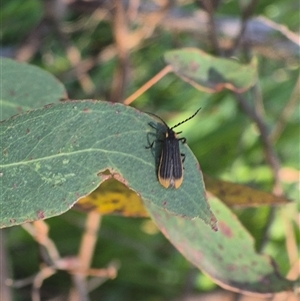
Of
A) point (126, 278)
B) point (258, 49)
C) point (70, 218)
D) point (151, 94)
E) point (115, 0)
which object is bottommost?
point (126, 278)

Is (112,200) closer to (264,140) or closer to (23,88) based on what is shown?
(23,88)

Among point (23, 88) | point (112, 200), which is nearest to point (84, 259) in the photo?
point (112, 200)

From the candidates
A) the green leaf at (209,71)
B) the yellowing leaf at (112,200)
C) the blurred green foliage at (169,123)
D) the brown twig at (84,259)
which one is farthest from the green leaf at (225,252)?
the blurred green foliage at (169,123)

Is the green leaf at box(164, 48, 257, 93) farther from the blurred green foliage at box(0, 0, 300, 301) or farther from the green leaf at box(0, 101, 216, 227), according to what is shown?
the blurred green foliage at box(0, 0, 300, 301)

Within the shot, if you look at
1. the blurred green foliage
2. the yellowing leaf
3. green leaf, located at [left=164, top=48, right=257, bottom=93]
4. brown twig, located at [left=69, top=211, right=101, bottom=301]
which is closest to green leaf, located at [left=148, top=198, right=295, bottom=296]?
the yellowing leaf

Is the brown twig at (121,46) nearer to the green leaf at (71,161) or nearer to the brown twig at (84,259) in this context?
the brown twig at (84,259)

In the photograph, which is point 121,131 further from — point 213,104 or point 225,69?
point 213,104

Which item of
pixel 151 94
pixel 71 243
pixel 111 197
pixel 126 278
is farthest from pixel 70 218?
pixel 111 197

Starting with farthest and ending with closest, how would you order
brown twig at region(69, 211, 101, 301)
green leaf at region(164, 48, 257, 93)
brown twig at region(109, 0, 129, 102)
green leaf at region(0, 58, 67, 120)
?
brown twig at region(109, 0, 129, 102), brown twig at region(69, 211, 101, 301), green leaf at region(164, 48, 257, 93), green leaf at region(0, 58, 67, 120)
